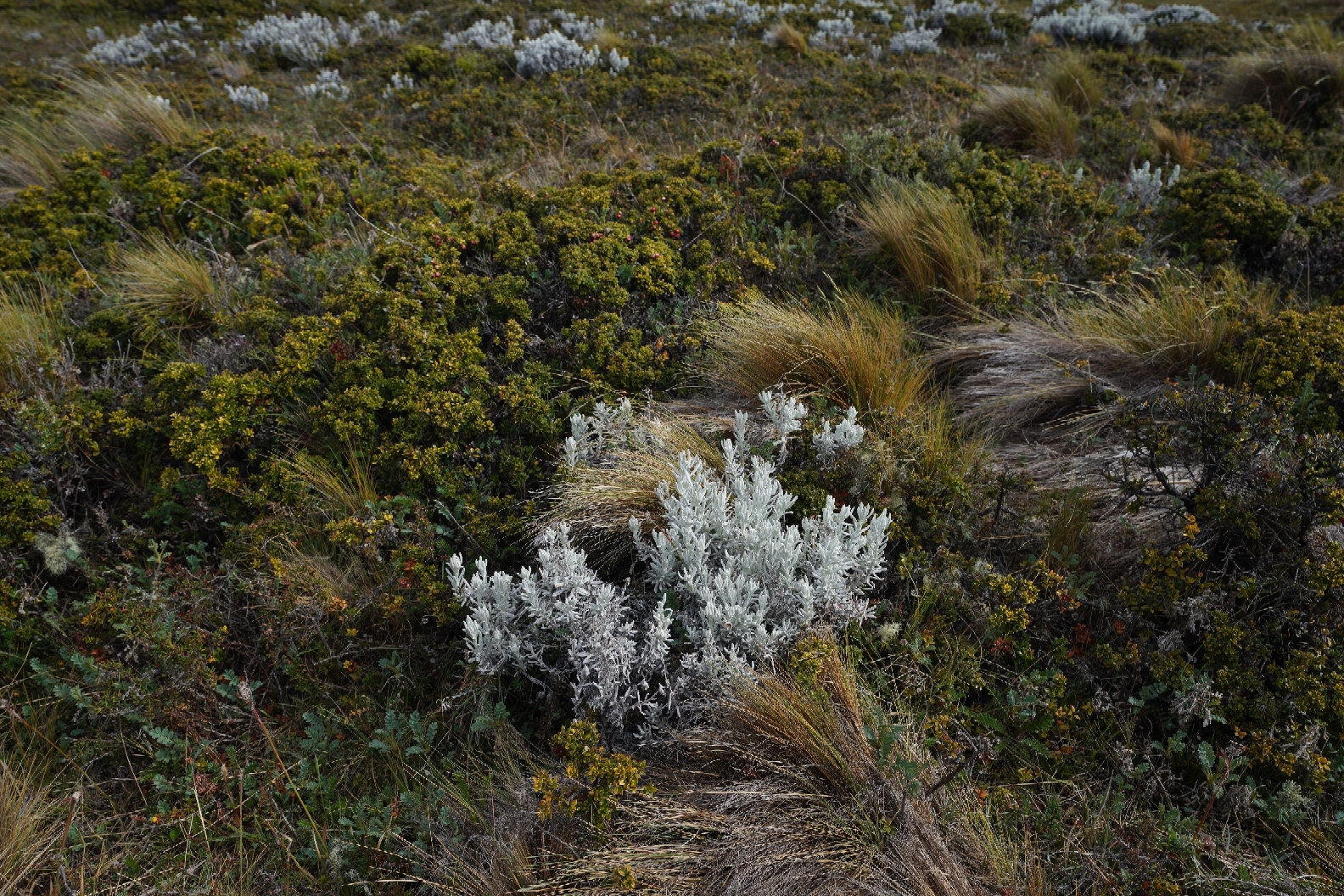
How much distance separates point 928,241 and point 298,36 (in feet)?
31.9

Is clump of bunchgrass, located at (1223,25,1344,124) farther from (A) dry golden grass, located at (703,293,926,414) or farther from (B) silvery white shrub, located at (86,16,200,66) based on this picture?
(B) silvery white shrub, located at (86,16,200,66)

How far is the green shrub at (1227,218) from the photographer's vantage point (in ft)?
16.6

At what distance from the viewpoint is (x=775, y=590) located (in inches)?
119

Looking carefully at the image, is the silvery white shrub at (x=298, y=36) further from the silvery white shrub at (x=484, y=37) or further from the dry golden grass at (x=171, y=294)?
the dry golden grass at (x=171, y=294)

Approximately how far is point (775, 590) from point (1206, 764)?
5.07 feet

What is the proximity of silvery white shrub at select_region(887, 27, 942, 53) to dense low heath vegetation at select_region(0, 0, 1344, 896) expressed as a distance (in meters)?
4.70

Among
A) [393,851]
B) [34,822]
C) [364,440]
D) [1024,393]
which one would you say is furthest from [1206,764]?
[34,822]

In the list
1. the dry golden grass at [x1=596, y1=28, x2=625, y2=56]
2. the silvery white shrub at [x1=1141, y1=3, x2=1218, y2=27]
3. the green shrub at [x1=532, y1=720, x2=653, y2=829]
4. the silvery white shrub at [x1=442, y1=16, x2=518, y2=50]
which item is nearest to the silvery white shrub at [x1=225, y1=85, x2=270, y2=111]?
the silvery white shrub at [x1=442, y1=16, x2=518, y2=50]

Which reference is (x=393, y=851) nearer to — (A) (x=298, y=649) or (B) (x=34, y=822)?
(A) (x=298, y=649)

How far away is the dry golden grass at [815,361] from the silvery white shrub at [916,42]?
24.9 feet

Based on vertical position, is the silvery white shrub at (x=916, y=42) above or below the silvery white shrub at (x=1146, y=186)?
above

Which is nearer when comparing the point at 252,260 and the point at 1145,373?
the point at 1145,373

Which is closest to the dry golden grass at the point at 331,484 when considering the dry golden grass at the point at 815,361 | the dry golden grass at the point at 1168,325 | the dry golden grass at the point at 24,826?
the dry golden grass at the point at 24,826

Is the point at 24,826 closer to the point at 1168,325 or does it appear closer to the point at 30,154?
the point at 1168,325
